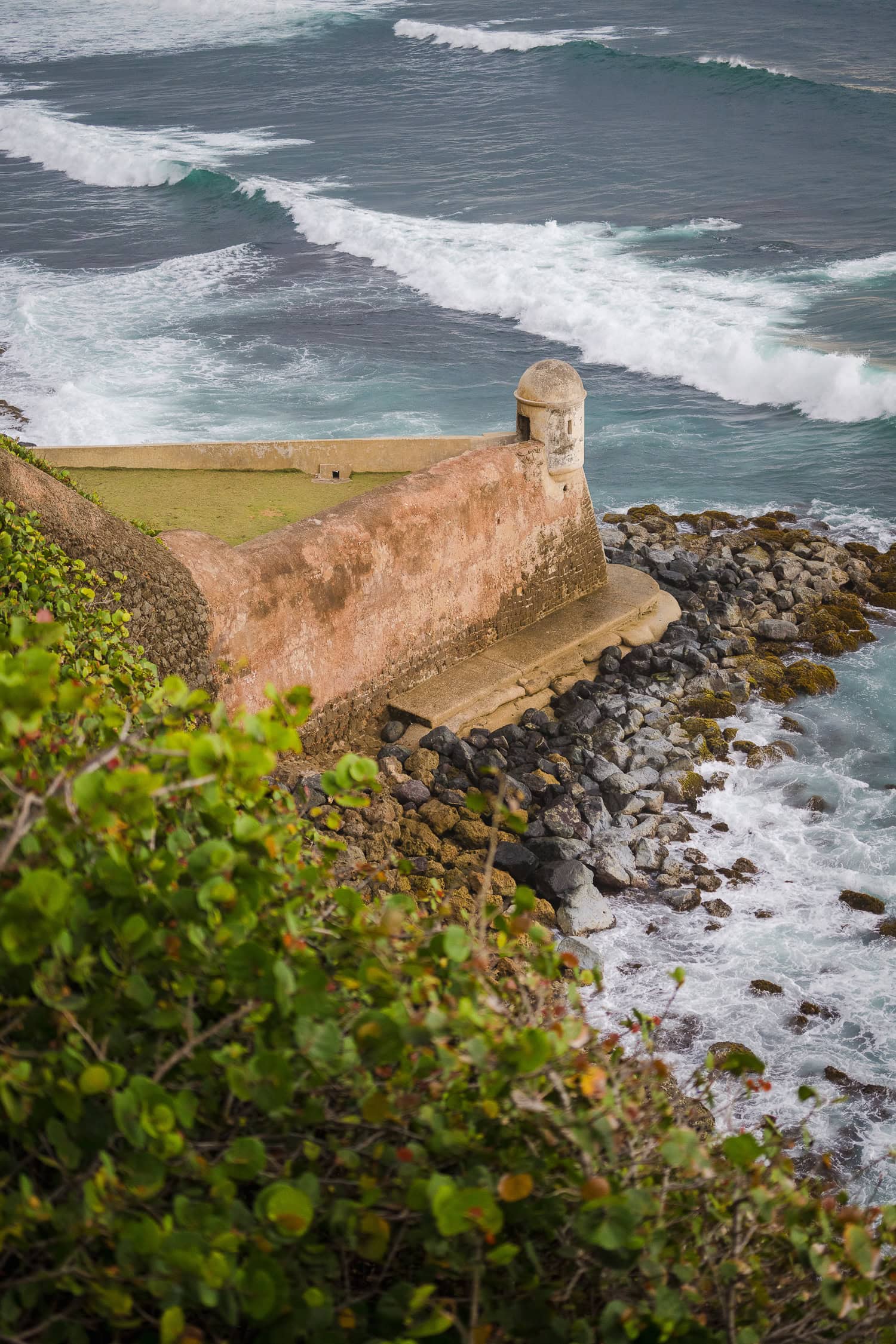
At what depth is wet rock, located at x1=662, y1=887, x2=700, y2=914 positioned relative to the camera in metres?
9.23

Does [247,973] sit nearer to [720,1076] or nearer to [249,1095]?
[249,1095]

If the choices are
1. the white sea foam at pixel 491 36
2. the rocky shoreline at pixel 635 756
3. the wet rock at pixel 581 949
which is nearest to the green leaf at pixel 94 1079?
the rocky shoreline at pixel 635 756

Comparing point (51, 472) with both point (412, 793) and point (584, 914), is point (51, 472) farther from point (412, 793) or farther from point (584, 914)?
point (584, 914)

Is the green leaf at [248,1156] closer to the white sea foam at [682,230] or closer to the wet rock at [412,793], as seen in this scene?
the wet rock at [412,793]

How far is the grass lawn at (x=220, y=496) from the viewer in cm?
1058

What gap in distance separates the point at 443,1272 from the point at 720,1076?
598 cm

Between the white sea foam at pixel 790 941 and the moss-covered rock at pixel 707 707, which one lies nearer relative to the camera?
the white sea foam at pixel 790 941

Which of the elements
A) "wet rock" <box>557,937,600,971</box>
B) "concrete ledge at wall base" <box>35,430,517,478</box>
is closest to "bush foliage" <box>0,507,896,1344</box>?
"wet rock" <box>557,937,600,971</box>

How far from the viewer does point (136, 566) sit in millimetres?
7785

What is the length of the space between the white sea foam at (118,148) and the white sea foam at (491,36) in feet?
46.4

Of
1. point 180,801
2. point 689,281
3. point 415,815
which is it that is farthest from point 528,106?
point 180,801

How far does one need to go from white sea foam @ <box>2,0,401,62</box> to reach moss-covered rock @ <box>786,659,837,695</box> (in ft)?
183

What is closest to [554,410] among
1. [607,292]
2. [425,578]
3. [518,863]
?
[425,578]

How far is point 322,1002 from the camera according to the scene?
2.29m
